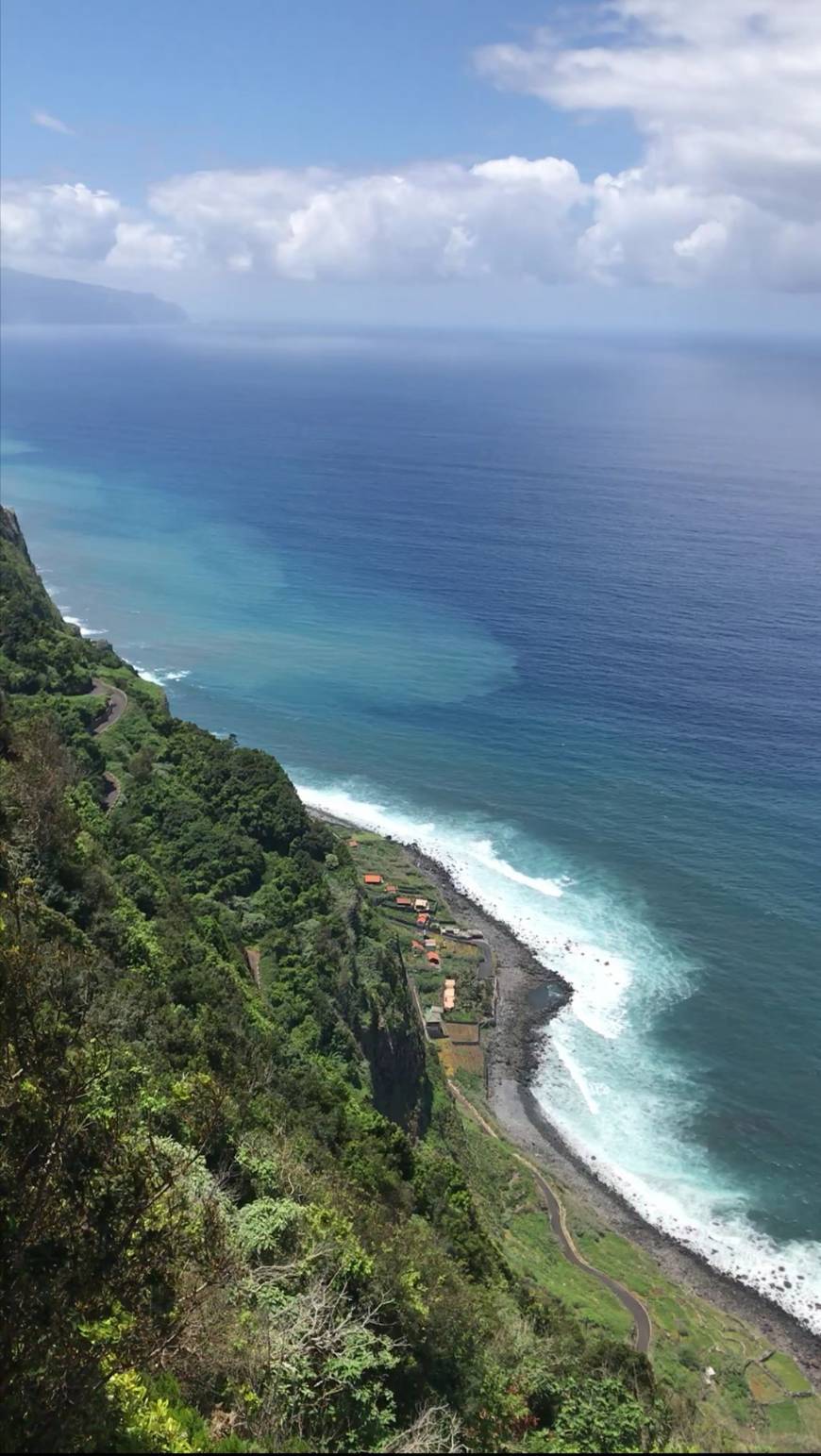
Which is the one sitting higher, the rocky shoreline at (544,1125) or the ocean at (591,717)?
the ocean at (591,717)

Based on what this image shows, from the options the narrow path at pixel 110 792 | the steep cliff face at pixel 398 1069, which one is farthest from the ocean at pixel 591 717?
the narrow path at pixel 110 792

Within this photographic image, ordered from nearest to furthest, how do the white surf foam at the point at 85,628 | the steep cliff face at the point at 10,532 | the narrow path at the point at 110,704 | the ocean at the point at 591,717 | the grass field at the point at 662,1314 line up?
the grass field at the point at 662,1314 → the ocean at the point at 591,717 → the narrow path at the point at 110,704 → the steep cliff face at the point at 10,532 → the white surf foam at the point at 85,628

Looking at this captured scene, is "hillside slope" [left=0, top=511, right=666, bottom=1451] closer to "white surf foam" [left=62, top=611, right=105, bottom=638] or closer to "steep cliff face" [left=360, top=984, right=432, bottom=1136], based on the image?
"steep cliff face" [left=360, top=984, right=432, bottom=1136]

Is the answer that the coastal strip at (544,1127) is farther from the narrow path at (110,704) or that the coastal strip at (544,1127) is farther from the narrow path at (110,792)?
the narrow path at (110,792)

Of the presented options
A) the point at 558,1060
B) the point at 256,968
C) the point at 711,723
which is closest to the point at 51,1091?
the point at 256,968

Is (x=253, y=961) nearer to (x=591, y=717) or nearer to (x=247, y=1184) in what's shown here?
(x=247, y=1184)

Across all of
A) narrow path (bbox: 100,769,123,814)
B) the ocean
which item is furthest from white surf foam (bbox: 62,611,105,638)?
narrow path (bbox: 100,769,123,814)
